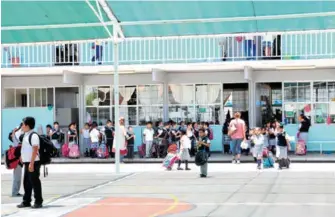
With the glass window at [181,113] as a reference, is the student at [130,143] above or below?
below

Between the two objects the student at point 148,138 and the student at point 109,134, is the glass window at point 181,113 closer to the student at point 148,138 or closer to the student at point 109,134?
the student at point 148,138

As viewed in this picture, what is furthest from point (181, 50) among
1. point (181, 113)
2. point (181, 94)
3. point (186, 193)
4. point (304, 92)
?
point (186, 193)

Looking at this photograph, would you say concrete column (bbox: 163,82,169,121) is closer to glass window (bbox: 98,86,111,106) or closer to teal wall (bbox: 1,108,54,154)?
glass window (bbox: 98,86,111,106)

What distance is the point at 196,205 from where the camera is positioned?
11109mm

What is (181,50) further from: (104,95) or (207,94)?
(104,95)

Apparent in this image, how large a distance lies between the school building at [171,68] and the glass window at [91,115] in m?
0.04

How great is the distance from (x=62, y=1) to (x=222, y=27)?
5.78 meters

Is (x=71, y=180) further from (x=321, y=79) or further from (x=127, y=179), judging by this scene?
(x=321, y=79)

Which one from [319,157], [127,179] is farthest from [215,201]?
[319,157]

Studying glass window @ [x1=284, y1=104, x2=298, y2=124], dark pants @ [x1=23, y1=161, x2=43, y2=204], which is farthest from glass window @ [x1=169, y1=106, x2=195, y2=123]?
dark pants @ [x1=23, y1=161, x2=43, y2=204]

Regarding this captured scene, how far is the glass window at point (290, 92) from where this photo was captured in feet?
78.5

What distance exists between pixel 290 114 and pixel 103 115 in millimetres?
7835

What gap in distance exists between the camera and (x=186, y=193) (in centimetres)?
1289

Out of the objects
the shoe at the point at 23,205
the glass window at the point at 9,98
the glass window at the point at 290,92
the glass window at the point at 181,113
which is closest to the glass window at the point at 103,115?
the glass window at the point at 181,113
